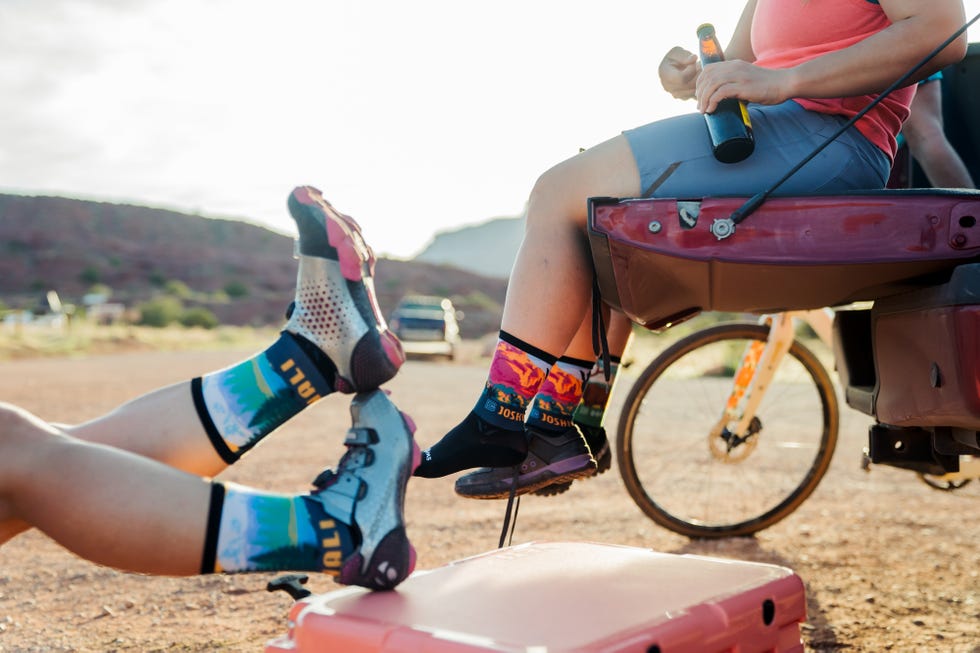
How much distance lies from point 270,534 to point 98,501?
24cm

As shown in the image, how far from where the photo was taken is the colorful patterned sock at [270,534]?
1.31 metres

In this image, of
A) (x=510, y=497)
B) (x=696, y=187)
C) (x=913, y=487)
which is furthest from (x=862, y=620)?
(x=913, y=487)

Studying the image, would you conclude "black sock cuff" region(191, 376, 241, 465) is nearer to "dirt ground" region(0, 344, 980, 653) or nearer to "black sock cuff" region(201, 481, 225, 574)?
"black sock cuff" region(201, 481, 225, 574)

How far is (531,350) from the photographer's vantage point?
1.82m

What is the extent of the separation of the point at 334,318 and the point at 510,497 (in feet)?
1.94

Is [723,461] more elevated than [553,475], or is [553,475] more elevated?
[553,475]

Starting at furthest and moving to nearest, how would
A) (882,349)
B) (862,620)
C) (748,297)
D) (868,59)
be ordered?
(862,620), (882,349), (748,297), (868,59)

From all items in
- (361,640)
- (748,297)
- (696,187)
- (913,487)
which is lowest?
(913,487)

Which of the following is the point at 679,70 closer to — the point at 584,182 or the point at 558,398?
the point at 584,182

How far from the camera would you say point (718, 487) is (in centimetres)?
417

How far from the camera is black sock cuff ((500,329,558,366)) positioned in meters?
1.82

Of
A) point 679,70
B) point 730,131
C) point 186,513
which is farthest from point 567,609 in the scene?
point 679,70

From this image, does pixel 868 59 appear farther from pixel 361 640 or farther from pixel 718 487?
pixel 718 487

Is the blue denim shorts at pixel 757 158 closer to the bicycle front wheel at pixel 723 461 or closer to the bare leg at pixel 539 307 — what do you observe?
the bare leg at pixel 539 307
